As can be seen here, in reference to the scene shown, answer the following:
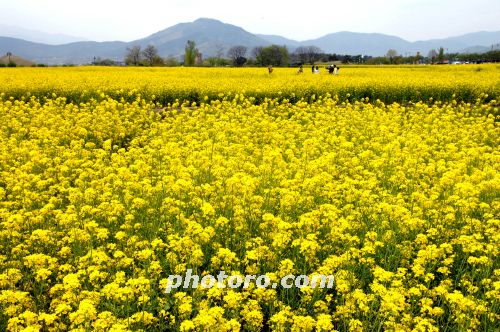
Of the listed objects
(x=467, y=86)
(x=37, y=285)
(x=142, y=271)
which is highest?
(x=467, y=86)

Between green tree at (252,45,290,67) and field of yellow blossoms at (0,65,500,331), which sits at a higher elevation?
green tree at (252,45,290,67)

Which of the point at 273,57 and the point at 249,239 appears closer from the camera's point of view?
the point at 249,239

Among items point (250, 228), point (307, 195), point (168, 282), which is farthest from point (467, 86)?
point (168, 282)

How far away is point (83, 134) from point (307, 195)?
24.6ft

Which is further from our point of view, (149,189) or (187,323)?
(149,189)

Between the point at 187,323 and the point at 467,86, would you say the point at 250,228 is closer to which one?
the point at 187,323

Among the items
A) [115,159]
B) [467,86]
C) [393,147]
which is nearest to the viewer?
[115,159]

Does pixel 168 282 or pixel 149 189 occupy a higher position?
pixel 149 189

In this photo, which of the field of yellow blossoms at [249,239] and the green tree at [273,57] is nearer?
the field of yellow blossoms at [249,239]

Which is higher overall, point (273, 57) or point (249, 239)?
point (273, 57)

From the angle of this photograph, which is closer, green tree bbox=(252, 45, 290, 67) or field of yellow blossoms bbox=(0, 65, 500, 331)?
field of yellow blossoms bbox=(0, 65, 500, 331)

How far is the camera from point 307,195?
24.0 feet

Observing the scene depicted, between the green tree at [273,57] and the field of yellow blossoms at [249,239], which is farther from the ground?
the green tree at [273,57]

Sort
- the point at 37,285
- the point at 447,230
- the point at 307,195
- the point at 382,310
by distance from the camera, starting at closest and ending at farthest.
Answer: the point at 382,310 < the point at 37,285 < the point at 447,230 < the point at 307,195
